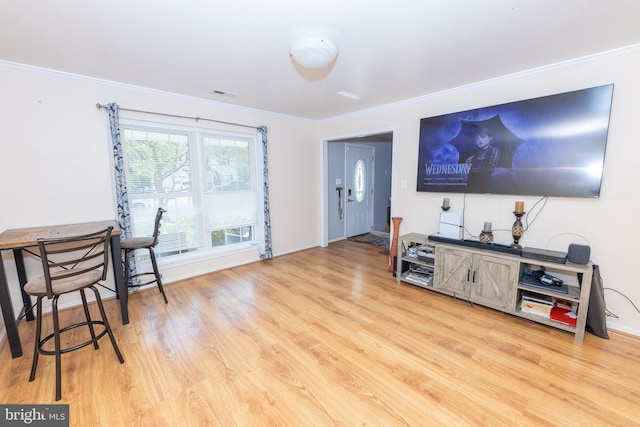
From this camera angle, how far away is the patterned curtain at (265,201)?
4207mm

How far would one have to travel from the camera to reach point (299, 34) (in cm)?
201

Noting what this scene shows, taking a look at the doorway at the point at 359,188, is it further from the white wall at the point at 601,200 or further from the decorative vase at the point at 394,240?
the white wall at the point at 601,200

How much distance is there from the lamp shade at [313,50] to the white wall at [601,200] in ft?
6.54

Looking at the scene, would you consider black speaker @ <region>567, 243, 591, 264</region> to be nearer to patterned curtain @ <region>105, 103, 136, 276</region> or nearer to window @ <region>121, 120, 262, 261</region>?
window @ <region>121, 120, 262, 261</region>

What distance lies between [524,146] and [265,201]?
3.46m

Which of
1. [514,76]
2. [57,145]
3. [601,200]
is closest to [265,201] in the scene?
[57,145]

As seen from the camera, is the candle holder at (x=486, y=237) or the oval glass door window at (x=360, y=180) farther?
the oval glass door window at (x=360, y=180)

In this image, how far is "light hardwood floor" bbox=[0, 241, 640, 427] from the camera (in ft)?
5.23

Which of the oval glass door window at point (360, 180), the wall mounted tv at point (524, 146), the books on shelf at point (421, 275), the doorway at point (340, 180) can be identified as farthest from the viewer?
the oval glass door window at point (360, 180)

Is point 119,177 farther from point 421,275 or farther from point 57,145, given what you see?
point 421,275

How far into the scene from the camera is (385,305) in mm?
2908

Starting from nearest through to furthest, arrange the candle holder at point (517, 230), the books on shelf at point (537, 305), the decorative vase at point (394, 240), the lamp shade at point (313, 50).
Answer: the lamp shade at point (313, 50), the books on shelf at point (537, 305), the candle holder at point (517, 230), the decorative vase at point (394, 240)

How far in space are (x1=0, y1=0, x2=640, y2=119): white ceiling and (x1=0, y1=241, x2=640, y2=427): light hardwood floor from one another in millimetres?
2493

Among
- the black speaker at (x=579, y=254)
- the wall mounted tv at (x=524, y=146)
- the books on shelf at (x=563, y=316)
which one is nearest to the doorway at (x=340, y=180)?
the wall mounted tv at (x=524, y=146)
